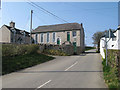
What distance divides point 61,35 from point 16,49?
2361 centimetres

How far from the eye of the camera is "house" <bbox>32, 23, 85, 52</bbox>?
38.4m

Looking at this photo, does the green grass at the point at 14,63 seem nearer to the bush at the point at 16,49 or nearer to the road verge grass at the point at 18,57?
the road verge grass at the point at 18,57

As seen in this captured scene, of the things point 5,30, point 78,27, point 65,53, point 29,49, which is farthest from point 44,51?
point 5,30

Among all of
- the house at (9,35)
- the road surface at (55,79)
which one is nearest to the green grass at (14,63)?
the road surface at (55,79)

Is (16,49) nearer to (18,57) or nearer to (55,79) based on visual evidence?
(18,57)

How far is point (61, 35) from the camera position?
132 feet

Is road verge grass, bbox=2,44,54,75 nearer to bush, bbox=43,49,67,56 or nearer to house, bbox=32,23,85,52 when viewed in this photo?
bush, bbox=43,49,67,56

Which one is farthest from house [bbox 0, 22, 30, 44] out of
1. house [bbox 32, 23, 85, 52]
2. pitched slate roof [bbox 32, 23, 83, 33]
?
pitched slate roof [bbox 32, 23, 83, 33]

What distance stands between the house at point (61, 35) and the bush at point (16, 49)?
57.8 feet

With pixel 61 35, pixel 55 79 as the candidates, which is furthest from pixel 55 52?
pixel 55 79

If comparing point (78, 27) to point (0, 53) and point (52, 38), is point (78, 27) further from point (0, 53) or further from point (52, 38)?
point (0, 53)

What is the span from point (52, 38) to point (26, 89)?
35775 mm

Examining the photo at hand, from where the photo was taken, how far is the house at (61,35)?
126 feet

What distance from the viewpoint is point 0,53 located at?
1479 cm
